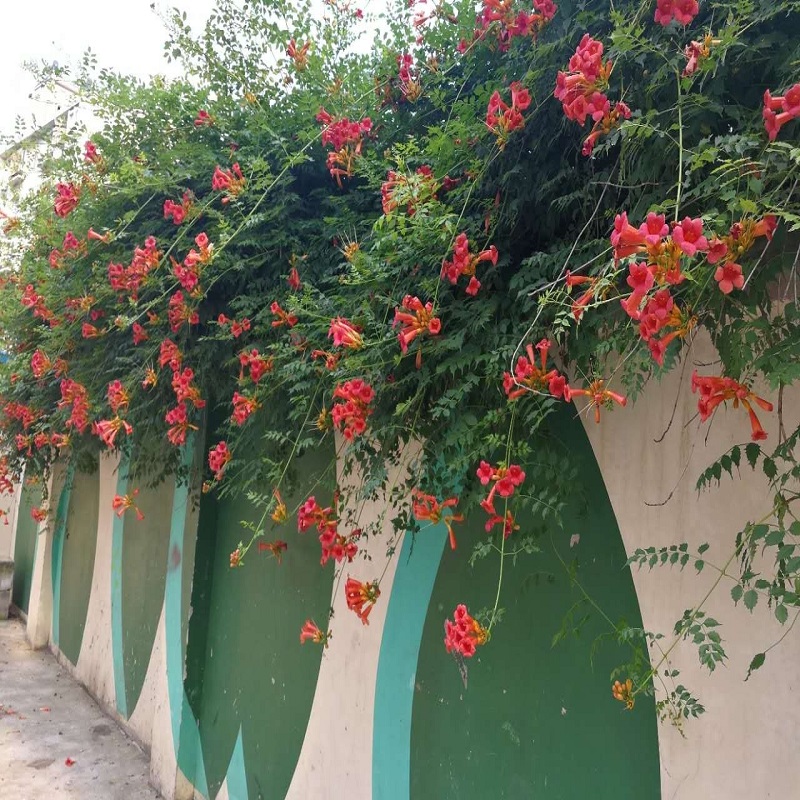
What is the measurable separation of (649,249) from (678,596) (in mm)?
995

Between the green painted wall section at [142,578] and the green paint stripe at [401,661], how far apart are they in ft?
8.16

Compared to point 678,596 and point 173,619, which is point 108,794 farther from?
point 678,596

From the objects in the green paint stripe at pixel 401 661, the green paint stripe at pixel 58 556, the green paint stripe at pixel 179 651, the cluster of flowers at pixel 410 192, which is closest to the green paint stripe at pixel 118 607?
the green paint stripe at pixel 179 651

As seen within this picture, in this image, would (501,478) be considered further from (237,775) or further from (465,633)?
(237,775)

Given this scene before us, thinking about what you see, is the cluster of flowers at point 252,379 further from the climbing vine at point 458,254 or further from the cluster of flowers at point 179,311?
the cluster of flowers at point 179,311

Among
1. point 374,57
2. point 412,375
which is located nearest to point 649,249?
point 412,375

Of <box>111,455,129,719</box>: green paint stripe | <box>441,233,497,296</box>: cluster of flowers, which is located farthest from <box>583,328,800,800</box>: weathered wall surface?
<box>111,455,129,719</box>: green paint stripe

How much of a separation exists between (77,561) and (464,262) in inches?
250

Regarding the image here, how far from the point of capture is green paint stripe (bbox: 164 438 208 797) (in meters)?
4.21

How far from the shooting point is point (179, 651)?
14.6 ft

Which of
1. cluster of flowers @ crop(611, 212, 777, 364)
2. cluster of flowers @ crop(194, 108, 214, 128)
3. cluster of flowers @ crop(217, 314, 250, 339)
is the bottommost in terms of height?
cluster of flowers @ crop(611, 212, 777, 364)

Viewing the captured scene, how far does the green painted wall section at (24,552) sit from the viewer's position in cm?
912

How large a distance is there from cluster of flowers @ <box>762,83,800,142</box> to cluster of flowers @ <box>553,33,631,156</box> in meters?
0.31

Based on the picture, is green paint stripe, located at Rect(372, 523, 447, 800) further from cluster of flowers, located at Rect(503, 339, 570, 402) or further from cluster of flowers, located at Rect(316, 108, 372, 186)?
cluster of flowers, located at Rect(316, 108, 372, 186)
